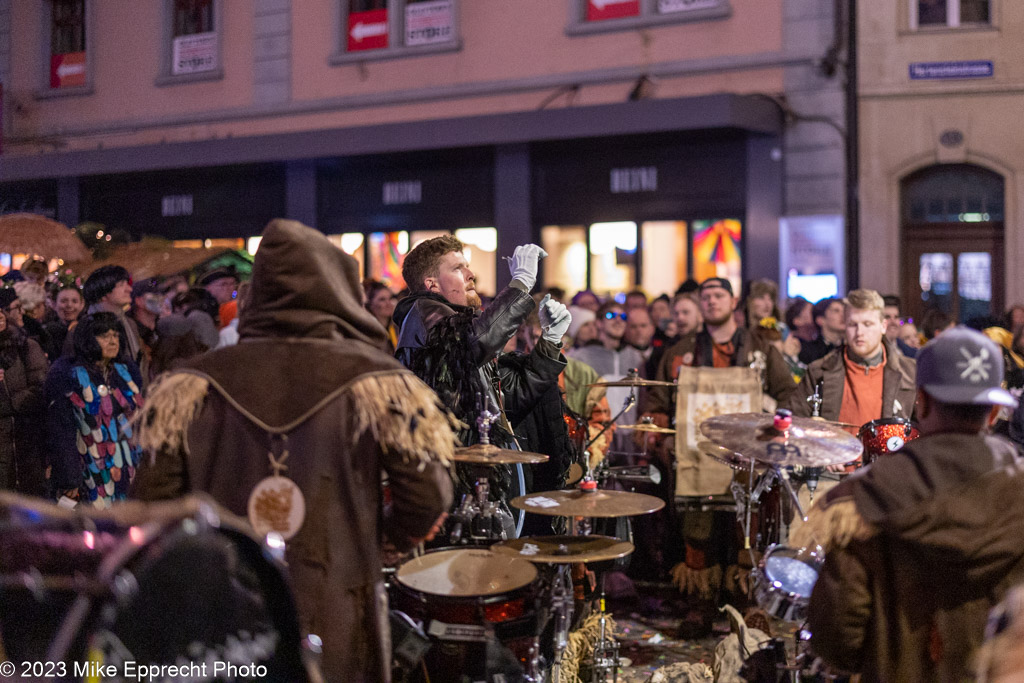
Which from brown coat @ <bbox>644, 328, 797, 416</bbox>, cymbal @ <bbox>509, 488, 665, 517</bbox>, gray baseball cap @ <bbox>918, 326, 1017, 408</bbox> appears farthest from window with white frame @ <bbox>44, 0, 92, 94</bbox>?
gray baseball cap @ <bbox>918, 326, 1017, 408</bbox>

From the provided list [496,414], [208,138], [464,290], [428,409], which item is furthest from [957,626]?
[208,138]

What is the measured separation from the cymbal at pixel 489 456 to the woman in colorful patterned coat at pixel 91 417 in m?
3.17

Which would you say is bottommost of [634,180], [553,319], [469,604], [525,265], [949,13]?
[469,604]

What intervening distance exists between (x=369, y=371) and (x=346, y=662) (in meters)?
0.91

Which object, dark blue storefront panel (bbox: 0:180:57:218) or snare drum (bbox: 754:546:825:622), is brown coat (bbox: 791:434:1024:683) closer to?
snare drum (bbox: 754:546:825:622)

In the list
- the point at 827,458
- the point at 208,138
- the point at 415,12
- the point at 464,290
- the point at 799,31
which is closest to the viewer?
the point at 827,458

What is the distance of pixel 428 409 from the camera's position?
3.45m

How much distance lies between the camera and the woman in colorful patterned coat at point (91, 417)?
6891mm

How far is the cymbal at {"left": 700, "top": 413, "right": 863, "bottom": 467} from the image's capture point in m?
4.86

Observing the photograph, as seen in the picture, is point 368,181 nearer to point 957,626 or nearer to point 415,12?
point 415,12

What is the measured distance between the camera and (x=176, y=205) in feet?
67.9

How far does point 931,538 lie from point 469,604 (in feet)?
6.14

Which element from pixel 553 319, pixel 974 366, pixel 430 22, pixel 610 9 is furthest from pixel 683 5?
pixel 974 366

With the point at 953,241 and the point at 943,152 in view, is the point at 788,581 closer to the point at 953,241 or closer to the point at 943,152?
the point at 943,152
